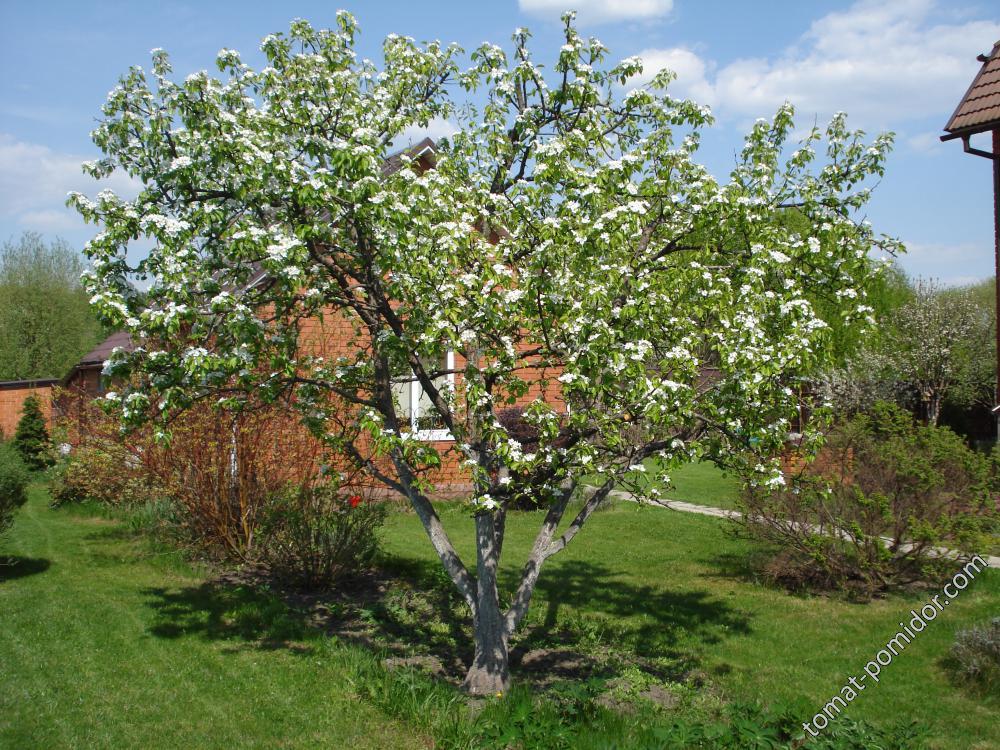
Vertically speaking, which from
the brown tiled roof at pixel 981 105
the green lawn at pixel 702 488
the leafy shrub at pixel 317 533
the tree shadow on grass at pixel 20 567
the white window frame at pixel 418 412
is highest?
the brown tiled roof at pixel 981 105

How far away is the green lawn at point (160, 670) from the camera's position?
505 cm

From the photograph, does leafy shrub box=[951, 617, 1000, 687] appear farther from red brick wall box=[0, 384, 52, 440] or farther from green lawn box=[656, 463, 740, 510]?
red brick wall box=[0, 384, 52, 440]

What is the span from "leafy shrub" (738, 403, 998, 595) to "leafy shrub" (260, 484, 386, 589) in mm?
4209

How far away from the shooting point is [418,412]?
11320 millimetres

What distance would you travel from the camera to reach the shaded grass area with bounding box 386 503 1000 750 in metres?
5.92

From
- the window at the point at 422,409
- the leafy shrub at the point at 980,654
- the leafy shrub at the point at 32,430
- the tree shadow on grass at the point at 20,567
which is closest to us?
the leafy shrub at the point at 980,654

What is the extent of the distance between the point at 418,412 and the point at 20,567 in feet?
16.8

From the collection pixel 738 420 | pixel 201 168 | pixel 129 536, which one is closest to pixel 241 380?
pixel 201 168

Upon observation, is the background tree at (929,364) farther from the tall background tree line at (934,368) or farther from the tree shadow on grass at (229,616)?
the tree shadow on grass at (229,616)

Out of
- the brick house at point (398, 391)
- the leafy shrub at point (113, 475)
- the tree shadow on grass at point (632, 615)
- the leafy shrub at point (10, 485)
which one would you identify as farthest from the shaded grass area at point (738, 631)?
the leafy shrub at point (10, 485)

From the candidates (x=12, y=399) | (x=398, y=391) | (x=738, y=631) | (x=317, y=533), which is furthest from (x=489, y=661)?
(x=12, y=399)

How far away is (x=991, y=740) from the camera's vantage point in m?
5.29

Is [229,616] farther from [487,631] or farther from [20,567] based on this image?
[20,567]

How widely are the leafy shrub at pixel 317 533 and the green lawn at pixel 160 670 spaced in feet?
2.06
